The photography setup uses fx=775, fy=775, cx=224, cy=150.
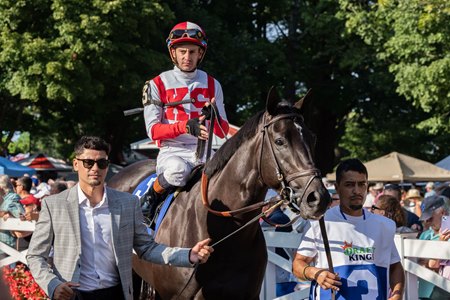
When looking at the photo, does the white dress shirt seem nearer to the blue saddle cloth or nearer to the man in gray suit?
the man in gray suit

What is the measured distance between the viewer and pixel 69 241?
4488 millimetres

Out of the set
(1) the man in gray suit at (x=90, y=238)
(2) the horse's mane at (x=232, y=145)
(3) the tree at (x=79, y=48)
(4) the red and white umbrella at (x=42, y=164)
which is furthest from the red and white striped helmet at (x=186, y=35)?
(4) the red and white umbrella at (x=42, y=164)

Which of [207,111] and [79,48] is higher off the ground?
[79,48]

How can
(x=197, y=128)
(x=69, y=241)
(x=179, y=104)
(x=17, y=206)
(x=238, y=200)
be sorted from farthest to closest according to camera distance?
(x=17, y=206), (x=179, y=104), (x=197, y=128), (x=238, y=200), (x=69, y=241)

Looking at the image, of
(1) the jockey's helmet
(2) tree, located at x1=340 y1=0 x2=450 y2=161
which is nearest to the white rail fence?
(1) the jockey's helmet

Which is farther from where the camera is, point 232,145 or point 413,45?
point 413,45

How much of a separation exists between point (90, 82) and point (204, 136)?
1715 cm

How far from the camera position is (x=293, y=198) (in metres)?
4.93

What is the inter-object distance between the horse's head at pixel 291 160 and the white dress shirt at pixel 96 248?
3.91 feet

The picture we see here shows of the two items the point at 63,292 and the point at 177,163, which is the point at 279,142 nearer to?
the point at 177,163

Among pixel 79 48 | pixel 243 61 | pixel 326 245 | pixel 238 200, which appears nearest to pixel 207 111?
pixel 238 200

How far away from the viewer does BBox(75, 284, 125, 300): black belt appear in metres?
4.55

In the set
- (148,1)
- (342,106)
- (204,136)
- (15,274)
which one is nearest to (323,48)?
(342,106)

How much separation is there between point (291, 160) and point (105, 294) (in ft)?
4.84
